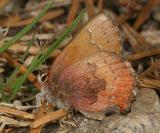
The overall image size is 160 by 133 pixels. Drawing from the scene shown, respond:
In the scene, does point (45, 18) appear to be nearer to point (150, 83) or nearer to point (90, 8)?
point (90, 8)

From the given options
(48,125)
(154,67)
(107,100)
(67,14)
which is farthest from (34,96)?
(67,14)

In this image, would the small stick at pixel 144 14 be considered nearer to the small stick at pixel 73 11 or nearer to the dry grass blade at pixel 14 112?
the small stick at pixel 73 11

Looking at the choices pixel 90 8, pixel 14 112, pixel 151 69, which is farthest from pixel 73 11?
pixel 14 112

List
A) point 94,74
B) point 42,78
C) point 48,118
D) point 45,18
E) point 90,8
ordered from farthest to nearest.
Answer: point 45,18, point 90,8, point 42,78, point 94,74, point 48,118

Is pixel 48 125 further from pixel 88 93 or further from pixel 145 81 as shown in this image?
pixel 145 81

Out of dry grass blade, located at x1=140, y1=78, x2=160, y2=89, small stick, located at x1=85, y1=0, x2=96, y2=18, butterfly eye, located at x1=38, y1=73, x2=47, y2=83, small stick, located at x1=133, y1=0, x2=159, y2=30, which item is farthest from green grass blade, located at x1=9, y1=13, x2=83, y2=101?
small stick, located at x1=133, y1=0, x2=159, y2=30

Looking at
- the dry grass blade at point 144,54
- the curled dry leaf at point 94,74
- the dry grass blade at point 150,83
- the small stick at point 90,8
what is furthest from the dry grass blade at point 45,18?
the dry grass blade at point 150,83
